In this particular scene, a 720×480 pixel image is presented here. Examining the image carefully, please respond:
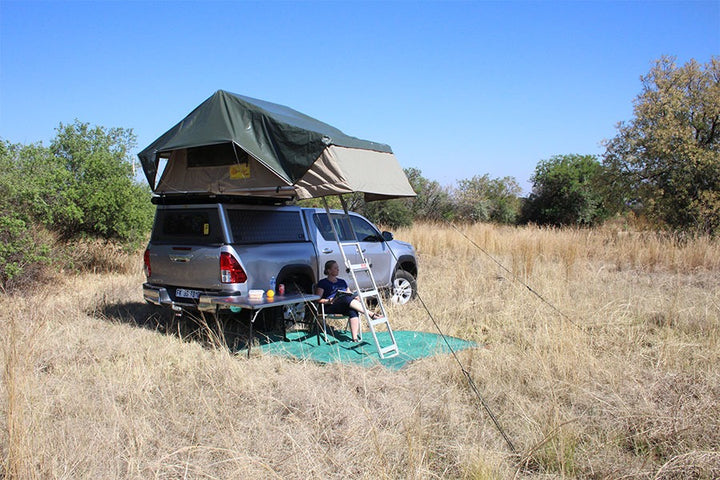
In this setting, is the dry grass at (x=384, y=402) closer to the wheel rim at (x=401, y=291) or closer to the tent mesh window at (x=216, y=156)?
the wheel rim at (x=401, y=291)

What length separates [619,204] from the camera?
17.7 metres

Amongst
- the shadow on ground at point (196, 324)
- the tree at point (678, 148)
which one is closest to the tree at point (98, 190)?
the shadow on ground at point (196, 324)

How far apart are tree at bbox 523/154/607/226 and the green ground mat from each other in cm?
2226

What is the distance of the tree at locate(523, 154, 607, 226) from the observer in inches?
1080

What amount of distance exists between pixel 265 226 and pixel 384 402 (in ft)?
10.5

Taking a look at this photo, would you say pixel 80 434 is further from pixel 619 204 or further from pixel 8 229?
pixel 619 204

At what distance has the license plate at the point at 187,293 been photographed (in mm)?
6334

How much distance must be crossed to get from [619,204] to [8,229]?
17.2 metres

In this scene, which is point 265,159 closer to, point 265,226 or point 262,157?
point 262,157

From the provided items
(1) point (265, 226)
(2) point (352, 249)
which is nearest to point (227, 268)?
(1) point (265, 226)

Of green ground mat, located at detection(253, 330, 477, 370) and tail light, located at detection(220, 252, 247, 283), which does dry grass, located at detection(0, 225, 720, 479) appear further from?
tail light, located at detection(220, 252, 247, 283)

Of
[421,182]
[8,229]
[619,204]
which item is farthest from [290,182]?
[421,182]

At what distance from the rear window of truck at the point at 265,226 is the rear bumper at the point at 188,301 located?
716mm

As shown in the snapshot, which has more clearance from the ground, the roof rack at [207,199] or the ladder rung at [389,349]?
the roof rack at [207,199]
